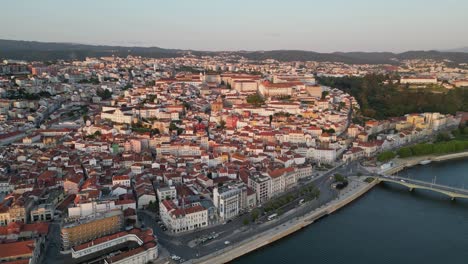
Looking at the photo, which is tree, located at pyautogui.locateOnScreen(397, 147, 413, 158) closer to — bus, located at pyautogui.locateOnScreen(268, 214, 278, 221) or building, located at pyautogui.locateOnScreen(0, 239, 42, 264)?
bus, located at pyautogui.locateOnScreen(268, 214, 278, 221)

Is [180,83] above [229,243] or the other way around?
above

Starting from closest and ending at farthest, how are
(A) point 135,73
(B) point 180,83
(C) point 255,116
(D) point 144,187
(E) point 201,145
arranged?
(D) point 144,187 < (E) point 201,145 < (C) point 255,116 < (B) point 180,83 < (A) point 135,73

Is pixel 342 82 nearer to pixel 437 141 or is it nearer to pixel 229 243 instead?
pixel 437 141

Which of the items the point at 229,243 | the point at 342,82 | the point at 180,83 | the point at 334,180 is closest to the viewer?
the point at 229,243

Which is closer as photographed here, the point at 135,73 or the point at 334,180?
the point at 334,180

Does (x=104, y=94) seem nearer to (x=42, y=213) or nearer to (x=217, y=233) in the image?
(x=42, y=213)

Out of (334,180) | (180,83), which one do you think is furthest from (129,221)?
(180,83)
